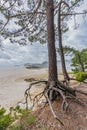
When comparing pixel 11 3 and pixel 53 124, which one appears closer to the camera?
pixel 53 124

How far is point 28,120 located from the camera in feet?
20.2

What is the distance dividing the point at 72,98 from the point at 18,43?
5.46 metres

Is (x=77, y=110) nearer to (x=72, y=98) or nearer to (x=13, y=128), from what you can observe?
(x=72, y=98)

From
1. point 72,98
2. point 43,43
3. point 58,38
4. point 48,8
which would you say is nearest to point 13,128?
point 72,98

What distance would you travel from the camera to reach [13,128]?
5926mm

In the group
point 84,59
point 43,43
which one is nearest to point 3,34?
point 43,43

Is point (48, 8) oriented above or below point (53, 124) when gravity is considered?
above

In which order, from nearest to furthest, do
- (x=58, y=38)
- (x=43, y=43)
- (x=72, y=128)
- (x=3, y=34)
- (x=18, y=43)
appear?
1. (x=72, y=128)
2. (x=3, y=34)
3. (x=18, y=43)
4. (x=43, y=43)
5. (x=58, y=38)

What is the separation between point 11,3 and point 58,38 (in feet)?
17.7

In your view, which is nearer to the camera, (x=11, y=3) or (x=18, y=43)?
(x=11, y=3)

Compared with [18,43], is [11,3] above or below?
above

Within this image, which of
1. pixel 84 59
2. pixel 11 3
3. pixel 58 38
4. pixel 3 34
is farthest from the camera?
pixel 84 59

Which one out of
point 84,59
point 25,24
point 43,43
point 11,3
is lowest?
point 84,59

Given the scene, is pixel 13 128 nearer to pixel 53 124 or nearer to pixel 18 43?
pixel 53 124
